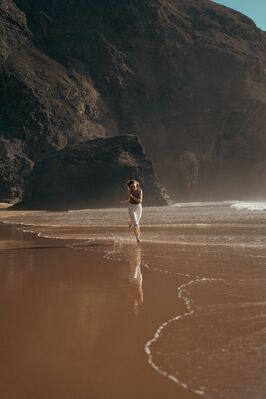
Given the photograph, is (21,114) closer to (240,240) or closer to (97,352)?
(240,240)

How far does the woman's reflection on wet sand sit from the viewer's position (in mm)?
6052

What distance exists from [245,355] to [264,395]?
69 centimetres

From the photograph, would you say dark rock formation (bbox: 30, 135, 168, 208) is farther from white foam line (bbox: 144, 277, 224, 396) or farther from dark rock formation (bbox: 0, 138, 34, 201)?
white foam line (bbox: 144, 277, 224, 396)

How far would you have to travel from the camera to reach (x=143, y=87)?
110812mm

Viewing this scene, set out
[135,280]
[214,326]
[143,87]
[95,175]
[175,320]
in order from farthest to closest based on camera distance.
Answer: [143,87]
[95,175]
[135,280]
[175,320]
[214,326]

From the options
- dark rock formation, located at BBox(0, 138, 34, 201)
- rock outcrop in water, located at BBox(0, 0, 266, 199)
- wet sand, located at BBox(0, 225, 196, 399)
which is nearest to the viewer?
wet sand, located at BBox(0, 225, 196, 399)

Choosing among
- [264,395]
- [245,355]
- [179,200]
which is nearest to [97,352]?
[245,355]

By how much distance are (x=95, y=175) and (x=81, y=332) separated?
62.0 meters

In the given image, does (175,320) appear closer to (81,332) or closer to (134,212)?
(81,332)

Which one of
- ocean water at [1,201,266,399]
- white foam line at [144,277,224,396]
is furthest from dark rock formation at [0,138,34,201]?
white foam line at [144,277,224,396]

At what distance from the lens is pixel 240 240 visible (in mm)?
13156

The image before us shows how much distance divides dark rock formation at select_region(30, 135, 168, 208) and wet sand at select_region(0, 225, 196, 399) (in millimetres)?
55435

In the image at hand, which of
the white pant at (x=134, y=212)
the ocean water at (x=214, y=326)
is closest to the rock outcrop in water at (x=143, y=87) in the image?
the white pant at (x=134, y=212)

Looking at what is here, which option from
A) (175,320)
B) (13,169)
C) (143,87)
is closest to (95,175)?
(13,169)
